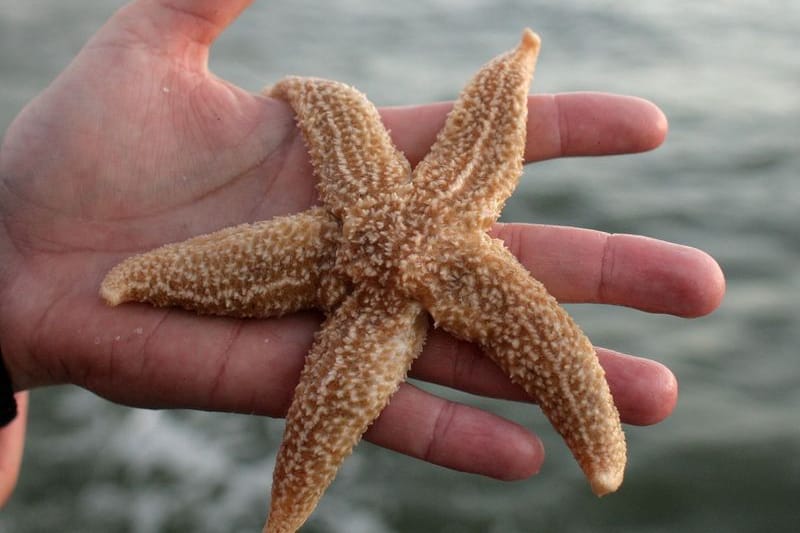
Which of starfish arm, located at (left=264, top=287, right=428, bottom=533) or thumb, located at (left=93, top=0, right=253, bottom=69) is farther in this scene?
thumb, located at (left=93, top=0, right=253, bottom=69)

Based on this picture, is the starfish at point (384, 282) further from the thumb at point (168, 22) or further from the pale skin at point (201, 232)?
the thumb at point (168, 22)

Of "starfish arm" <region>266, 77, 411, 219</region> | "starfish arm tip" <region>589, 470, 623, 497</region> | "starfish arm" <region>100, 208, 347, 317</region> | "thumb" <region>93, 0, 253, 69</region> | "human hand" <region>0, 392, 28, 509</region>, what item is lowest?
"human hand" <region>0, 392, 28, 509</region>

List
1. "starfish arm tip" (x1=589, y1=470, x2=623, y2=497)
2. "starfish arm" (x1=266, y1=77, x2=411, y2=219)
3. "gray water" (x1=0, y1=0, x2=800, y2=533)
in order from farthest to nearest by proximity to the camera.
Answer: "gray water" (x1=0, y1=0, x2=800, y2=533) → "starfish arm" (x1=266, y1=77, x2=411, y2=219) → "starfish arm tip" (x1=589, y1=470, x2=623, y2=497)

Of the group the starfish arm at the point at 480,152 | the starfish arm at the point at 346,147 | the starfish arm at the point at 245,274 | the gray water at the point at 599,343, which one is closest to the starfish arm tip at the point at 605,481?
the starfish arm at the point at 480,152

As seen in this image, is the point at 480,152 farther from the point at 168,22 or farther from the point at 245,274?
the point at 168,22

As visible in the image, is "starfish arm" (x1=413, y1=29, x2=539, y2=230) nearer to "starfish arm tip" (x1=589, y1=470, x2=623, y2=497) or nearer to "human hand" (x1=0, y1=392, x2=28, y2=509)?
"starfish arm tip" (x1=589, y1=470, x2=623, y2=497)

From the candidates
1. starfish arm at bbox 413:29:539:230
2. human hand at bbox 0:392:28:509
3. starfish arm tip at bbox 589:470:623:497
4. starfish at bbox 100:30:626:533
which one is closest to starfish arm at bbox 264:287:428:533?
starfish at bbox 100:30:626:533

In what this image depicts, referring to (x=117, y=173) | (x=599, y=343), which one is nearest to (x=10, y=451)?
(x=117, y=173)

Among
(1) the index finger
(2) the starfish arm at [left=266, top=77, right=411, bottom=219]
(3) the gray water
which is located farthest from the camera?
(3) the gray water
